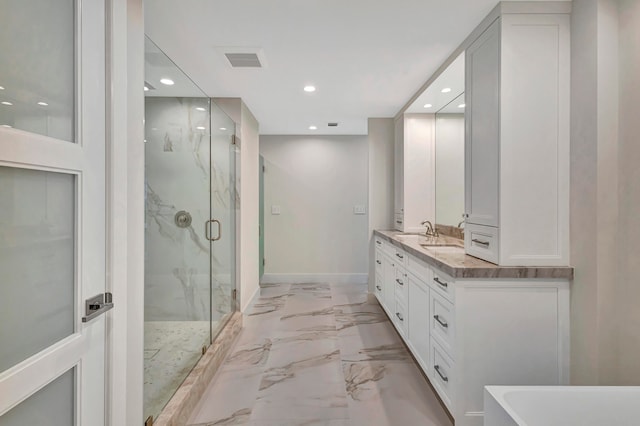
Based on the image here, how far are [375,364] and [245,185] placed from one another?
7.14ft

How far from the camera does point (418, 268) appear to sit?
7.76ft

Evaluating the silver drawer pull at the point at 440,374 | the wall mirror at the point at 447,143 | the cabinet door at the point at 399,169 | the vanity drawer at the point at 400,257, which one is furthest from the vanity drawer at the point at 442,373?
the cabinet door at the point at 399,169

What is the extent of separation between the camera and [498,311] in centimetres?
175

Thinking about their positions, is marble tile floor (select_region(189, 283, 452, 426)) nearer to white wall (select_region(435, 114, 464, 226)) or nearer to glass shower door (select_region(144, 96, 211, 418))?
glass shower door (select_region(144, 96, 211, 418))

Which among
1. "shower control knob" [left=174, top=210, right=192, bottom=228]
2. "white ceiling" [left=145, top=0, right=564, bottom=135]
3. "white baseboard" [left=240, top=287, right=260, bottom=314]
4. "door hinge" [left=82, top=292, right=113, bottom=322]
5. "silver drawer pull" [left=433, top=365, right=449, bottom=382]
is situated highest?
"white ceiling" [left=145, top=0, right=564, bottom=135]

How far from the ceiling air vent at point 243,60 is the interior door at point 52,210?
1.33m

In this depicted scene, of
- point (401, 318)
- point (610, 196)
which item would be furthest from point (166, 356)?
point (610, 196)

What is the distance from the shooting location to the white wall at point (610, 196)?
1543mm

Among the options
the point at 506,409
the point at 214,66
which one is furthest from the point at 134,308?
the point at 214,66

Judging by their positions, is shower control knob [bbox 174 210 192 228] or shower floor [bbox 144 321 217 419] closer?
shower floor [bbox 144 321 217 419]

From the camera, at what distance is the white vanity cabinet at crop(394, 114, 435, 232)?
3.74 metres

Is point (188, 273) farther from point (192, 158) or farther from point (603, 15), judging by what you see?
point (603, 15)

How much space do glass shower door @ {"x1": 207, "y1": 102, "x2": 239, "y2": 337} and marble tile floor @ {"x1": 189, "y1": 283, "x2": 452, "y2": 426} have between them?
37 centimetres

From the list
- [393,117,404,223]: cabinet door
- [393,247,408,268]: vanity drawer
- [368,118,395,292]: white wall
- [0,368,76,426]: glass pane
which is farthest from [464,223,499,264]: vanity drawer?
[368,118,395,292]: white wall
